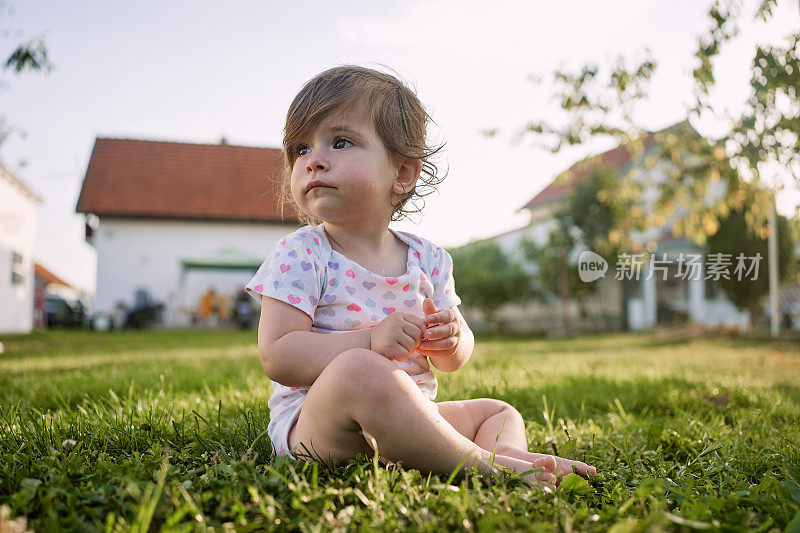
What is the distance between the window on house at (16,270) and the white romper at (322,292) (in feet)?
54.6

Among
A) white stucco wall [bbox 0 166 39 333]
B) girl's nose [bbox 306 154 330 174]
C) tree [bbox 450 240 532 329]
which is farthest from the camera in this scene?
tree [bbox 450 240 532 329]

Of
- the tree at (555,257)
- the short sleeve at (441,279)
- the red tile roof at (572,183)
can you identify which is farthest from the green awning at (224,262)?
the short sleeve at (441,279)

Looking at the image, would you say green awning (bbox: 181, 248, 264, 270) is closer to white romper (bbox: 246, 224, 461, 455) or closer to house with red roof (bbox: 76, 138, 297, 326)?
house with red roof (bbox: 76, 138, 297, 326)

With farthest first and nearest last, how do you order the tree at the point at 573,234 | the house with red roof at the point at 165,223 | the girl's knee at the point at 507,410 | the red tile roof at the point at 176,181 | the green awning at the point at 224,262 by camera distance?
the red tile roof at the point at 176,181
the house with red roof at the point at 165,223
the green awning at the point at 224,262
the tree at the point at 573,234
the girl's knee at the point at 507,410

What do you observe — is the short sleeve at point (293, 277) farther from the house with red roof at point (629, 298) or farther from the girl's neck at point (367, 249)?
the house with red roof at point (629, 298)

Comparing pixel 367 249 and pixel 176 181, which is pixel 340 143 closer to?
pixel 367 249

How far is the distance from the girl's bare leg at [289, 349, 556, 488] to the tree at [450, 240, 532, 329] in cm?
1397

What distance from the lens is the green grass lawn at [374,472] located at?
116 centimetres

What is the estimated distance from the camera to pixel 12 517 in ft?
3.73

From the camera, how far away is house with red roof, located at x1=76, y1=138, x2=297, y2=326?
1947cm

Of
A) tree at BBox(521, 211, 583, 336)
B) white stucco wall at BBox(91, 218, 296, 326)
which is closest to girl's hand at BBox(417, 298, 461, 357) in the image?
tree at BBox(521, 211, 583, 336)

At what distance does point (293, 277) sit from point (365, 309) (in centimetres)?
23

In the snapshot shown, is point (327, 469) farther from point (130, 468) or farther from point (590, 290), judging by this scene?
point (590, 290)

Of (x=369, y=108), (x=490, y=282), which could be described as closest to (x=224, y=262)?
(x=490, y=282)
